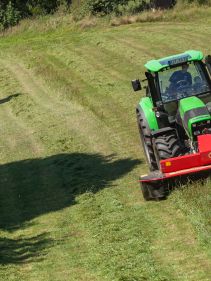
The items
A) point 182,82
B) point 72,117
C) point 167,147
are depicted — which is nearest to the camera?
point 167,147

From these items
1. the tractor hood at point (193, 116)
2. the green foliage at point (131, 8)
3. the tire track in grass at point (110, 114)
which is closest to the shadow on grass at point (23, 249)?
the tractor hood at point (193, 116)

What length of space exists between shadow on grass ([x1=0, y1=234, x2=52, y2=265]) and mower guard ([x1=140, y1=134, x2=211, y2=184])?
6.69 feet

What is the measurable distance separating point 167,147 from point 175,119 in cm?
91

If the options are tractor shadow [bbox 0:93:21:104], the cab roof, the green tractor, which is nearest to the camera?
the green tractor

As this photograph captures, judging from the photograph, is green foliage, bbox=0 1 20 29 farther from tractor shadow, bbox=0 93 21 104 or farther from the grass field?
tractor shadow, bbox=0 93 21 104

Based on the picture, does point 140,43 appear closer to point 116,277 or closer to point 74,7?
point 74,7

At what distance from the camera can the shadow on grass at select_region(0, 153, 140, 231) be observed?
39.9ft

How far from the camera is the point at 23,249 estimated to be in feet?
32.4

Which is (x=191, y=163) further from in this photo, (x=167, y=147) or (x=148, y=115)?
(x=148, y=115)

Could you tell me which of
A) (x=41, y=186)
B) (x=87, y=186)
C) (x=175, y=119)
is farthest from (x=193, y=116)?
(x=41, y=186)

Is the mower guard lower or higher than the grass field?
higher

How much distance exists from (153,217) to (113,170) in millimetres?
3727

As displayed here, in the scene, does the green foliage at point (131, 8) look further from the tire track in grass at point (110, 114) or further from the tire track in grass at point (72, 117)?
the tire track in grass at point (110, 114)

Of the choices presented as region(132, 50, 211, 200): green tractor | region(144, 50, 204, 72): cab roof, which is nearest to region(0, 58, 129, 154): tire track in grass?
region(132, 50, 211, 200): green tractor
